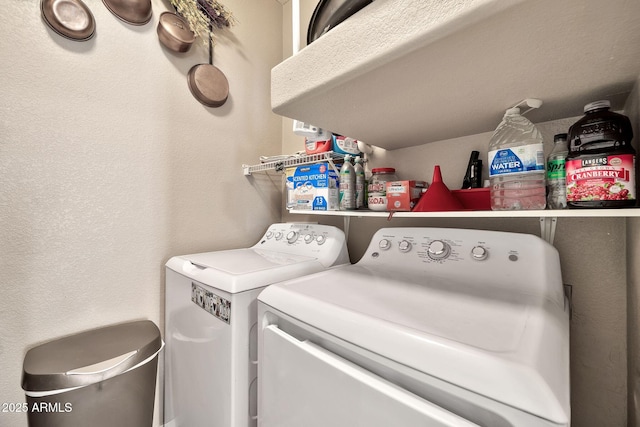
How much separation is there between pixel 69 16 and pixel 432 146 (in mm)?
1625

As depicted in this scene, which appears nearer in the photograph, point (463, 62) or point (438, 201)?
point (463, 62)

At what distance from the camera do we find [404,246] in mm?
938

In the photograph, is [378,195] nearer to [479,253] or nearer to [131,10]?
[479,253]

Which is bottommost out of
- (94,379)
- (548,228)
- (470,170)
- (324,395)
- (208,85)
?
(94,379)

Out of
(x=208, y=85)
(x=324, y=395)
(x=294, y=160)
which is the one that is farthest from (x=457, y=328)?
(x=208, y=85)

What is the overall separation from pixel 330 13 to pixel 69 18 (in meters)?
1.16

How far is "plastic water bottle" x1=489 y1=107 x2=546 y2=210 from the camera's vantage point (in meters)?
0.65

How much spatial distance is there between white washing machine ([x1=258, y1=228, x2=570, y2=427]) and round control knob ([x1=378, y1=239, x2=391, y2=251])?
15 cm

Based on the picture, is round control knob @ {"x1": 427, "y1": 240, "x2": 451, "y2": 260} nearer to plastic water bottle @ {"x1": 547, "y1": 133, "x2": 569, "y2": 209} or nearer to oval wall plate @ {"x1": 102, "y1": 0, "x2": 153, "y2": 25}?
plastic water bottle @ {"x1": 547, "y1": 133, "x2": 569, "y2": 209}

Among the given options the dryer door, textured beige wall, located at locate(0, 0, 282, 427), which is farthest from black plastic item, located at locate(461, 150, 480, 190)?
textured beige wall, located at locate(0, 0, 282, 427)

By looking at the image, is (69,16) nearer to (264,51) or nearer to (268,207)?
(264,51)

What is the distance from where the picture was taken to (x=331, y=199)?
1161 millimetres

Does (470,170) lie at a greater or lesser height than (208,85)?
lesser

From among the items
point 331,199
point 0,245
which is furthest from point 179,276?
point 331,199
